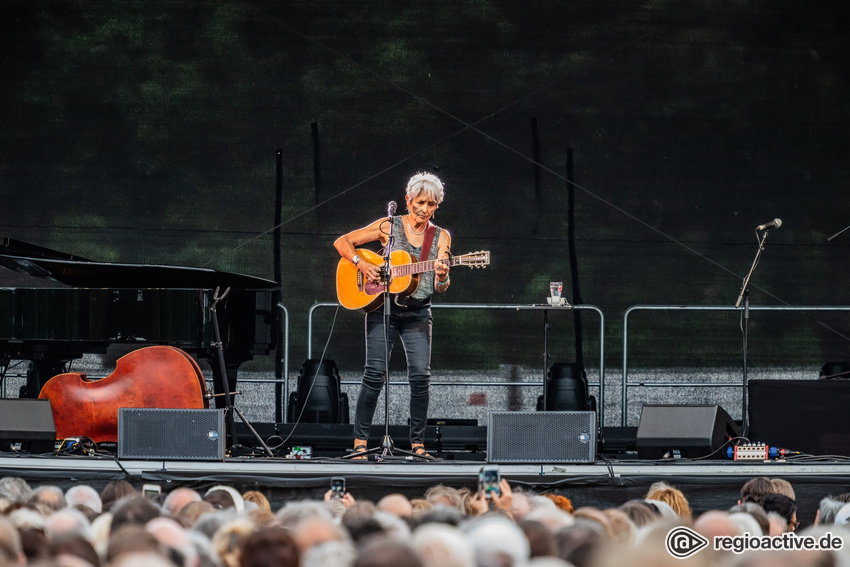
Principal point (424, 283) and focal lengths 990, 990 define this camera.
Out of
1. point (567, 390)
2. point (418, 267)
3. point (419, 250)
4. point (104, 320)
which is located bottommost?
point (567, 390)

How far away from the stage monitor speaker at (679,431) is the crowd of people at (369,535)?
202 cm

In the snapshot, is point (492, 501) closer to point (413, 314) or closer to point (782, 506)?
point (782, 506)

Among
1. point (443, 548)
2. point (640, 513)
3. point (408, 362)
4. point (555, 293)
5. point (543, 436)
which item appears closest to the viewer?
point (443, 548)

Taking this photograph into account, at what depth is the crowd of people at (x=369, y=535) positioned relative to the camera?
92.6 inches

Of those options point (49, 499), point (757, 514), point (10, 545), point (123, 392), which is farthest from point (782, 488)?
point (123, 392)

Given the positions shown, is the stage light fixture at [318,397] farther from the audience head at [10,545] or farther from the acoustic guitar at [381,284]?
the audience head at [10,545]

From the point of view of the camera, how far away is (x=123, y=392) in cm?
647

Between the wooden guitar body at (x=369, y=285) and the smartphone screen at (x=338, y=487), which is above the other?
the wooden guitar body at (x=369, y=285)

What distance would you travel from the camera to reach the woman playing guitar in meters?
6.09

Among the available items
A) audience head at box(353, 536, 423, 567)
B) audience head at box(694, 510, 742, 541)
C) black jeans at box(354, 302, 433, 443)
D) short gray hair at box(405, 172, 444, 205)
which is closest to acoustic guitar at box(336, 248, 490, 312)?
black jeans at box(354, 302, 433, 443)

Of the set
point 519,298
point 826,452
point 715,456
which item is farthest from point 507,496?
point 519,298

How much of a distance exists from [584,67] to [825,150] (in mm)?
2498

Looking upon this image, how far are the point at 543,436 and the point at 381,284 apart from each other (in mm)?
1363

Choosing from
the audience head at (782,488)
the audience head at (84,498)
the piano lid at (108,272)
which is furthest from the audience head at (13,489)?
the audience head at (782,488)
